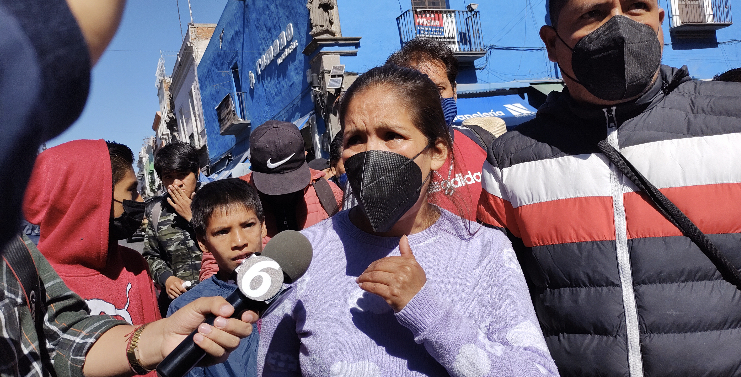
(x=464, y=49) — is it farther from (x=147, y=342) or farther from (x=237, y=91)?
(x=147, y=342)

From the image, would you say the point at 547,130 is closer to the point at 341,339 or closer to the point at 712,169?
the point at 712,169

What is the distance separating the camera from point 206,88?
66.6 ft

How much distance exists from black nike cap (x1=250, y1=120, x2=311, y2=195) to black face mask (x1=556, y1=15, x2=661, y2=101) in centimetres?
197

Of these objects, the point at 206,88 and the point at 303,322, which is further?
the point at 206,88

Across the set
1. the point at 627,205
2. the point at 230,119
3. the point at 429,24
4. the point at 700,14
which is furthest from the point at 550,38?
the point at 230,119

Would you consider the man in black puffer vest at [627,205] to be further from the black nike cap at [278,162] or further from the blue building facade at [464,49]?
the blue building facade at [464,49]

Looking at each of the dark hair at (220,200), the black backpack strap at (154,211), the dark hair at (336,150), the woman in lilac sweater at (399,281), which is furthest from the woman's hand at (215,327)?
the dark hair at (336,150)

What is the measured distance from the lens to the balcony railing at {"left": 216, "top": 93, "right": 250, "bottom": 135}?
17391mm

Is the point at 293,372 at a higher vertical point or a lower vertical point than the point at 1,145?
lower

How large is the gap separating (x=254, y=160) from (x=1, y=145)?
8.94ft

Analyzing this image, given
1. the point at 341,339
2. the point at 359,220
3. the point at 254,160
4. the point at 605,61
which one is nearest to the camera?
the point at 341,339

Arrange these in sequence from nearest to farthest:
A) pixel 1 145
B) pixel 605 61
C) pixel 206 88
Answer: pixel 1 145
pixel 605 61
pixel 206 88

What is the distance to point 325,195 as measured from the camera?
328 centimetres

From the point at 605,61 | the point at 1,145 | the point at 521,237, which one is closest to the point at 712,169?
the point at 605,61
